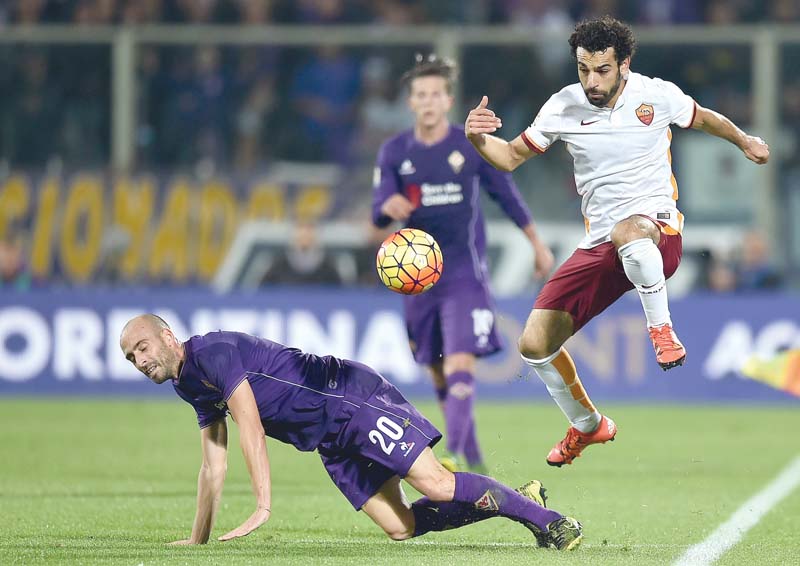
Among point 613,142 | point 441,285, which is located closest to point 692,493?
point 441,285

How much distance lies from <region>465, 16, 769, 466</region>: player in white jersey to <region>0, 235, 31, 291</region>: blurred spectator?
31.4ft

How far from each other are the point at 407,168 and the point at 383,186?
205 mm

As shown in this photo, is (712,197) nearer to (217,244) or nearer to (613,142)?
(217,244)

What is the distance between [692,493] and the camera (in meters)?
9.36

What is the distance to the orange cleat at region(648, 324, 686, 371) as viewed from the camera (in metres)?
7.11

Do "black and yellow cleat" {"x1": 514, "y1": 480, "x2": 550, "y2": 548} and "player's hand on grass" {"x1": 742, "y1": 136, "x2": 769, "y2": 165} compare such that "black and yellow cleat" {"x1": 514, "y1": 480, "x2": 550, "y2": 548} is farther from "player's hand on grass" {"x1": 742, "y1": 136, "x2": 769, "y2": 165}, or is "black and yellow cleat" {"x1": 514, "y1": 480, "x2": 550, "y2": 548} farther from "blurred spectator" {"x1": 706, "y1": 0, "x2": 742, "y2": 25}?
"blurred spectator" {"x1": 706, "y1": 0, "x2": 742, "y2": 25}

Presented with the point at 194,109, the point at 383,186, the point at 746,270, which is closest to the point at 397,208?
the point at 383,186

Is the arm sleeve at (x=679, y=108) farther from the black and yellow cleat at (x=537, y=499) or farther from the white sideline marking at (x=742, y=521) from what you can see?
the white sideline marking at (x=742, y=521)

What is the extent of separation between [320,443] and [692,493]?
138 inches

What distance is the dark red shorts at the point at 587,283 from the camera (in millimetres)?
7602

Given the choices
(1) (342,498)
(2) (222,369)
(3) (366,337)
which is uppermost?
(2) (222,369)

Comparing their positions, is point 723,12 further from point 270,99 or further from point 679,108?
point 679,108

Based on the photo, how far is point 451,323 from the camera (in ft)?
31.9

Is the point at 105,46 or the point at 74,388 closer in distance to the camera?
the point at 74,388
